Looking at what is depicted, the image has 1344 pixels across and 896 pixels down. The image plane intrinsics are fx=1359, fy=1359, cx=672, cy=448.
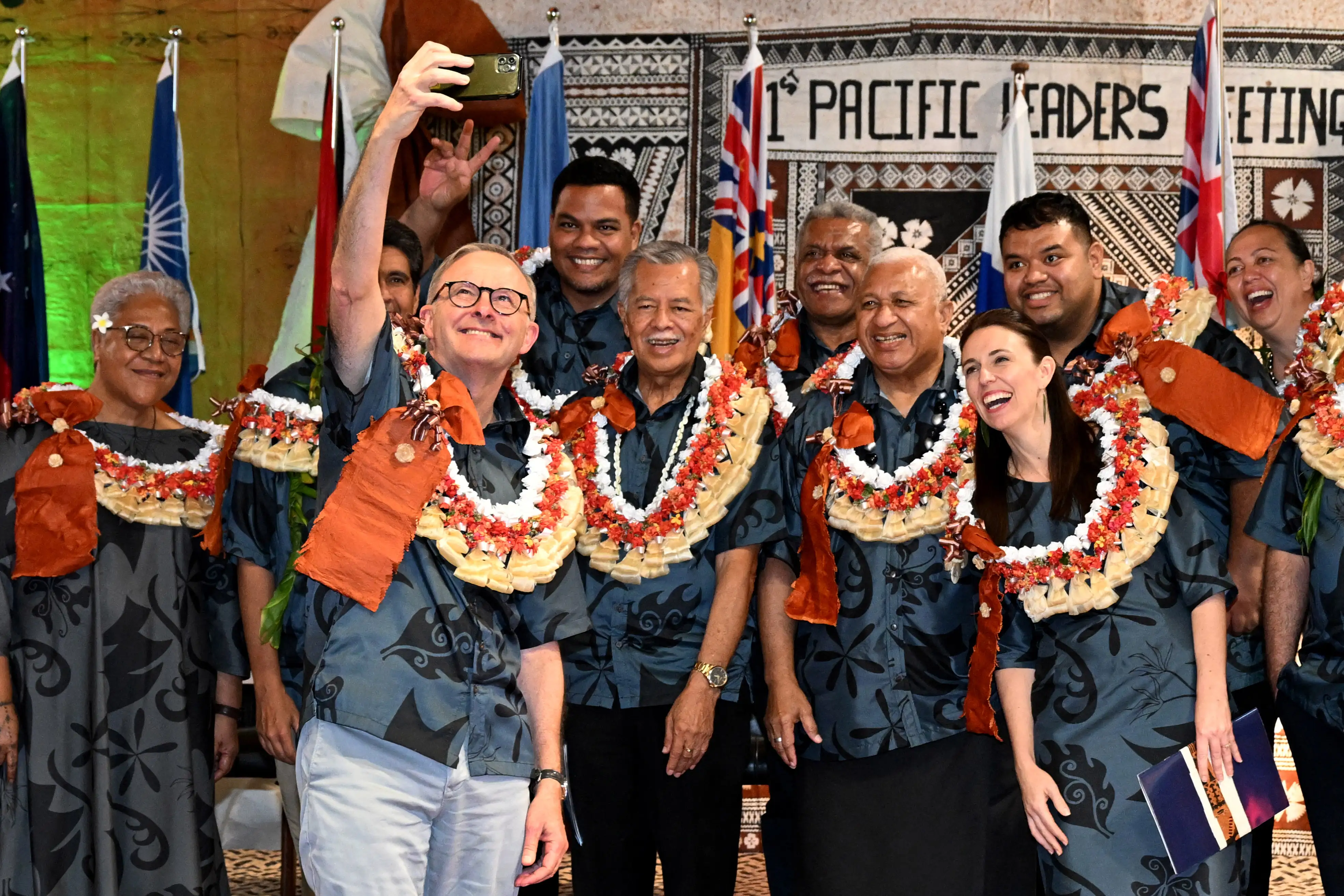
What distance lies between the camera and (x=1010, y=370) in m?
2.82

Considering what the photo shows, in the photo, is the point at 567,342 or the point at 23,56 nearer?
the point at 567,342

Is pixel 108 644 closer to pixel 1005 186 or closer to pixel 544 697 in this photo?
pixel 544 697

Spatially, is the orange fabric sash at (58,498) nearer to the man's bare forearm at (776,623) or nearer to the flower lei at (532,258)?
the flower lei at (532,258)

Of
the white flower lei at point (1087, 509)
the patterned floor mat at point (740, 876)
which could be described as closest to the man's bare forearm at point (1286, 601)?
the white flower lei at point (1087, 509)

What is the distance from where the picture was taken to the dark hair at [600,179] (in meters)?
3.91

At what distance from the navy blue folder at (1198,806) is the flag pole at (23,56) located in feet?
16.2

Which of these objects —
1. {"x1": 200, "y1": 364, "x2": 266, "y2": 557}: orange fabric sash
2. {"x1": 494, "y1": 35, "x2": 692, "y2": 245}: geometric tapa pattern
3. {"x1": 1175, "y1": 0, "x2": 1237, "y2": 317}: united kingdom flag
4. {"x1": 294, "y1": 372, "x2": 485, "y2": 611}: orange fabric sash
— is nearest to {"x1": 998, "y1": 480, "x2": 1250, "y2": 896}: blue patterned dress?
{"x1": 294, "y1": 372, "x2": 485, "y2": 611}: orange fabric sash

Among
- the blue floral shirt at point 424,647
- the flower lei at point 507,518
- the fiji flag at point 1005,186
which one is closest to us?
the blue floral shirt at point 424,647

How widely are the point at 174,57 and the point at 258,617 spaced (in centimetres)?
323

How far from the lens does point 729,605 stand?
123 inches

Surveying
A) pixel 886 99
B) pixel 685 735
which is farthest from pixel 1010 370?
pixel 886 99

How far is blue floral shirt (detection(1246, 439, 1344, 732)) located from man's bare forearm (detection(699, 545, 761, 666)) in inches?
43.9

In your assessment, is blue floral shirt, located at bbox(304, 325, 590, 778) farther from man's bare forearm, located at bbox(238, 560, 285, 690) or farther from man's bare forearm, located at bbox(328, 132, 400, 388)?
man's bare forearm, located at bbox(238, 560, 285, 690)

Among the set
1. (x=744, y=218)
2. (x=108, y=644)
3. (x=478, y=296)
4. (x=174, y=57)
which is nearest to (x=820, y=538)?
(x=478, y=296)
